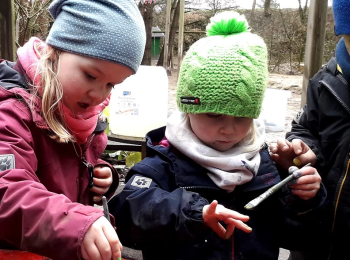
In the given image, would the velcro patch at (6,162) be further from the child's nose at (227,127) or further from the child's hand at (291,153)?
the child's hand at (291,153)

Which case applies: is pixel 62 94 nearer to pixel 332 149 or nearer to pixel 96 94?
pixel 96 94

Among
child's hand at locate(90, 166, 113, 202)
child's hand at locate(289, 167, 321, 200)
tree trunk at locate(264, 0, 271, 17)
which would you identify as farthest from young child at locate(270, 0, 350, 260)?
tree trunk at locate(264, 0, 271, 17)

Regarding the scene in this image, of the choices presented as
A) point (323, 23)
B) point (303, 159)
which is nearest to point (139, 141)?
point (323, 23)

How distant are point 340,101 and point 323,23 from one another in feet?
4.45

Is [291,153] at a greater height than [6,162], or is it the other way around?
[6,162]

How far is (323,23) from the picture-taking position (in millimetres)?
2719

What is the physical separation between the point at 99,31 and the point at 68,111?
277mm

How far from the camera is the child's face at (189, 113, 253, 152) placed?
4.58ft

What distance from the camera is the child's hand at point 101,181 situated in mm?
1534

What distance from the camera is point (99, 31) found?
1.29 metres

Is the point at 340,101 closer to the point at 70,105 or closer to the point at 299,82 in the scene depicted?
the point at 70,105

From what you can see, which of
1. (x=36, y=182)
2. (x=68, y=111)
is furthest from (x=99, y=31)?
(x=36, y=182)

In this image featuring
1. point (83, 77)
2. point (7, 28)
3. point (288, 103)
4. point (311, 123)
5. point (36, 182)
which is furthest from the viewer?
point (288, 103)

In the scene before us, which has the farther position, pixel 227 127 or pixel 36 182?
pixel 227 127
